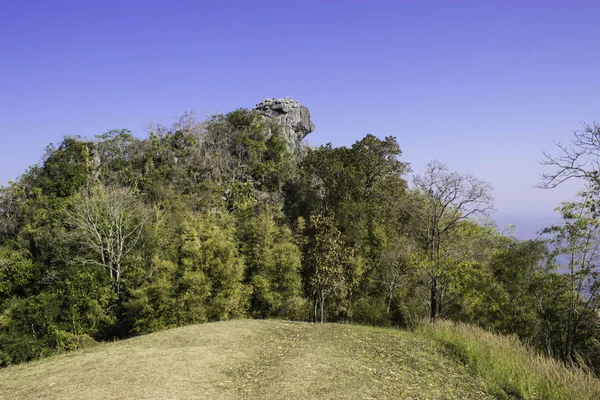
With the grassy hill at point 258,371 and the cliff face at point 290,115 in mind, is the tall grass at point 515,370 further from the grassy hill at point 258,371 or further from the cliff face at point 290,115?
the cliff face at point 290,115

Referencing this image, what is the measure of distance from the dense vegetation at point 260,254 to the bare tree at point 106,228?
0.18 meters

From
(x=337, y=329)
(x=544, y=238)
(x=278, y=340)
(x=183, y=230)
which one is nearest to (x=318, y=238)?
(x=337, y=329)

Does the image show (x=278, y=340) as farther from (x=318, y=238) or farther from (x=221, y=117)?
(x=221, y=117)

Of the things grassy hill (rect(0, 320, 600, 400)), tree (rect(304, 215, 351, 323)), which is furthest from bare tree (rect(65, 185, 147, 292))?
grassy hill (rect(0, 320, 600, 400))

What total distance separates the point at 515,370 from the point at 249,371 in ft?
21.6

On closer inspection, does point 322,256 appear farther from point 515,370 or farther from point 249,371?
point 515,370

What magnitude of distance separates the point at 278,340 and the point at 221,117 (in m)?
46.6

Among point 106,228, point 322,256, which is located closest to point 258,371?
point 322,256

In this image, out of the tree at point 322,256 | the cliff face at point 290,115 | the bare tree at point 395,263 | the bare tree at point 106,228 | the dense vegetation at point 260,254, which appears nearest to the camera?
the tree at point 322,256

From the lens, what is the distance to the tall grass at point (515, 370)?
26.7 ft

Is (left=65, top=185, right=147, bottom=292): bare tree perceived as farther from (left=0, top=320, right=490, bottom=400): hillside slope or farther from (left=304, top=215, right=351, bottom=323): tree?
(left=0, top=320, right=490, bottom=400): hillside slope

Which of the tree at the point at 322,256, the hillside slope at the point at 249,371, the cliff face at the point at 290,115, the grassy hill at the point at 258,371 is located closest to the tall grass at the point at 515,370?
the grassy hill at the point at 258,371

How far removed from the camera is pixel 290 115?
64.9 metres

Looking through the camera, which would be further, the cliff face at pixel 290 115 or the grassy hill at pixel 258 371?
the cliff face at pixel 290 115
